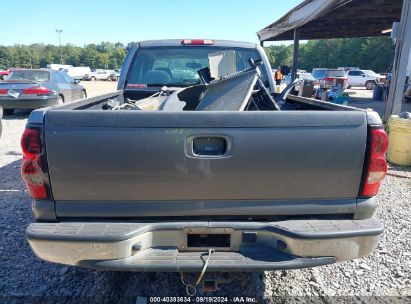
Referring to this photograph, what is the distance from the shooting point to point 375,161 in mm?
2123

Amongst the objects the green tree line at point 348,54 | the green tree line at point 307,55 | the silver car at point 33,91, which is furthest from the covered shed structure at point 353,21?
the green tree line at point 348,54

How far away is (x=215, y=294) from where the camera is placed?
2.76 metres

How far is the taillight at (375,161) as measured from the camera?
82.5 inches

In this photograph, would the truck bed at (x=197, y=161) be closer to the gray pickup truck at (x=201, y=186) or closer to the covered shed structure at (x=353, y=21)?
the gray pickup truck at (x=201, y=186)

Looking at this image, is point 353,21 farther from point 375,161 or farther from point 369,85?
point 369,85

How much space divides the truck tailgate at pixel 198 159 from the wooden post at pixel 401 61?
7.19 meters

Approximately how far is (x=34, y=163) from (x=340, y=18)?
13317 mm

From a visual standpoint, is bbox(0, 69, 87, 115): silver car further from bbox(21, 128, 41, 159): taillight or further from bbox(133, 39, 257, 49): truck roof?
bbox(21, 128, 41, 159): taillight

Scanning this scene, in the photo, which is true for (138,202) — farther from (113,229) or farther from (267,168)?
(267,168)

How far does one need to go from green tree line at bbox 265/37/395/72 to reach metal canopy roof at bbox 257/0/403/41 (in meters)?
27.5

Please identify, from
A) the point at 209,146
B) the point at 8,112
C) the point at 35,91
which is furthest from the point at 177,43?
the point at 8,112

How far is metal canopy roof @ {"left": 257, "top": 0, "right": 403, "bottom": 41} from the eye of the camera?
10180 millimetres

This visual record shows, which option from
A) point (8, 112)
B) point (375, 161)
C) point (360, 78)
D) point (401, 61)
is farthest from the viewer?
point (360, 78)

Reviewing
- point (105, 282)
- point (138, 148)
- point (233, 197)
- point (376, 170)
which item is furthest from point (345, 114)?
point (105, 282)
